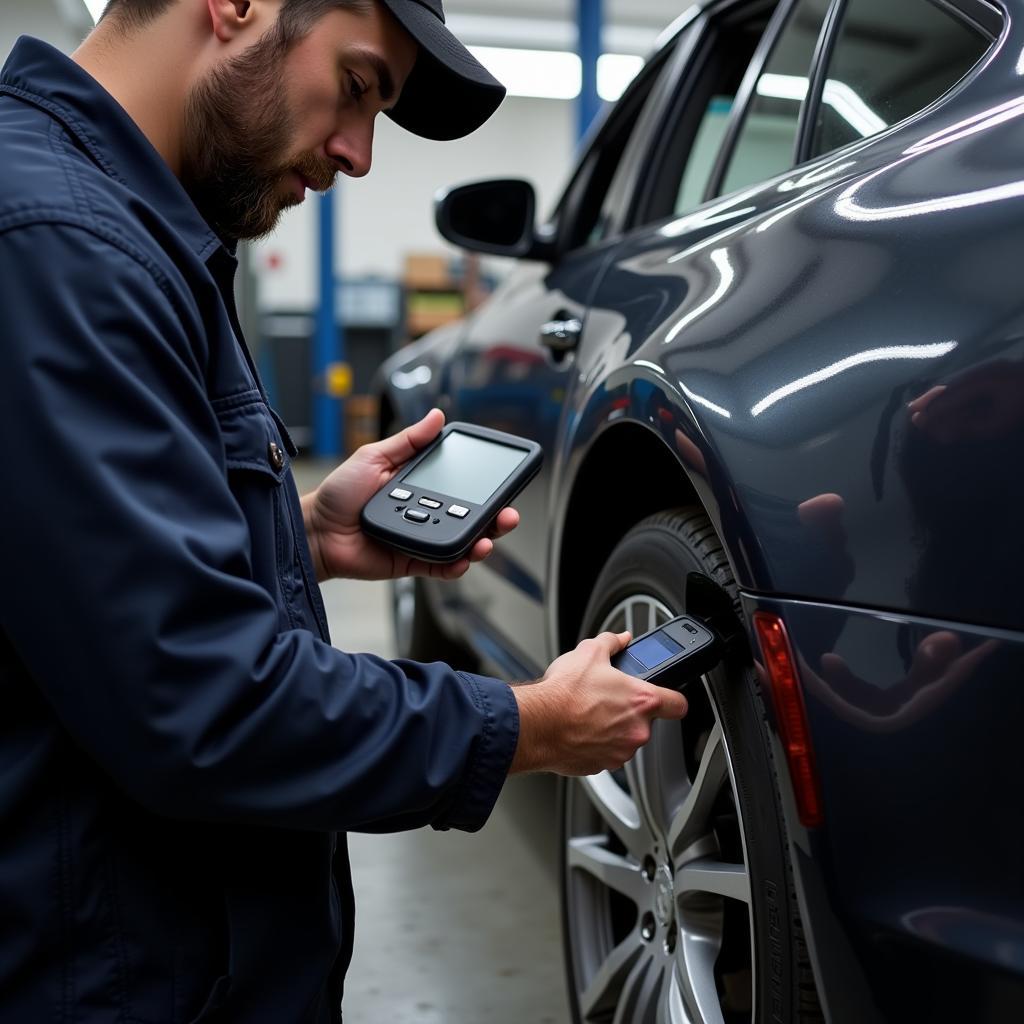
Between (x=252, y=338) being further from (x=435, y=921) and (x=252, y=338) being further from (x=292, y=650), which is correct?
(x=292, y=650)

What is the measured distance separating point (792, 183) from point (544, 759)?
2.34 feet

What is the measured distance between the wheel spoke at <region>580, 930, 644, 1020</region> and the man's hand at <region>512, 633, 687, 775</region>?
47 cm

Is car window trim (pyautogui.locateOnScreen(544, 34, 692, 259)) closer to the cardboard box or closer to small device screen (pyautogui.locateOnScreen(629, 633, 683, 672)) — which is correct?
small device screen (pyautogui.locateOnScreen(629, 633, 683, 672))

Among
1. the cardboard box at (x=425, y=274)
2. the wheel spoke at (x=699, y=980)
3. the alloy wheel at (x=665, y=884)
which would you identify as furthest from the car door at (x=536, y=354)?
the cardboard box at (x=425, y=274)

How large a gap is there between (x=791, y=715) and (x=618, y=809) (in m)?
0.54

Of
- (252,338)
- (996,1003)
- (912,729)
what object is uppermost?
(912,729)

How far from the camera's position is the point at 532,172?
14.9 m

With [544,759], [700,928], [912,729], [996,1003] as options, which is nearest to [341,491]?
[544,759]

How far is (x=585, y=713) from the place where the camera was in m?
1.08

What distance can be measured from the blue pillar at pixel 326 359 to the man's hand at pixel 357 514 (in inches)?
384

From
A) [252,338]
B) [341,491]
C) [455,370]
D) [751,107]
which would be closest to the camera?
[341,491]

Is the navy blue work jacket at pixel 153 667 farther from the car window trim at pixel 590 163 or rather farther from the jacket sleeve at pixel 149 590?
the car window trim at pixel 590 163

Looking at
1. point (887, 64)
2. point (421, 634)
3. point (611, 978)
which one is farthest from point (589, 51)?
point (611, 978)

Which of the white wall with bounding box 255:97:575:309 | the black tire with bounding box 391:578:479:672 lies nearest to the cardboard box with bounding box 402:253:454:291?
the white wall with bounding box 255:97:575:309
